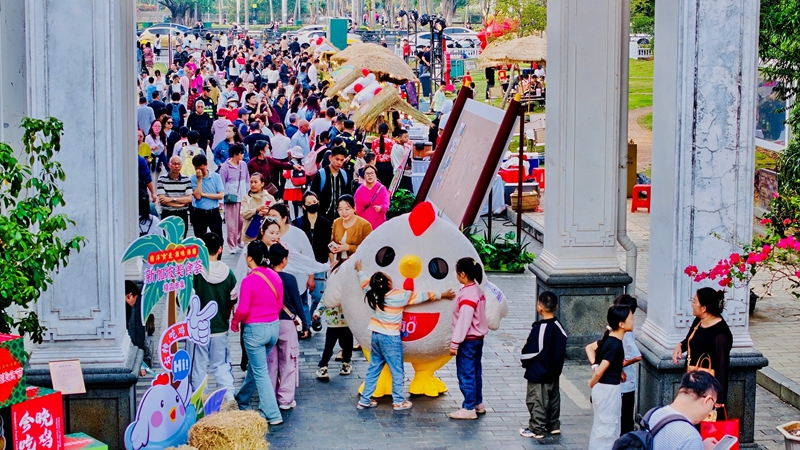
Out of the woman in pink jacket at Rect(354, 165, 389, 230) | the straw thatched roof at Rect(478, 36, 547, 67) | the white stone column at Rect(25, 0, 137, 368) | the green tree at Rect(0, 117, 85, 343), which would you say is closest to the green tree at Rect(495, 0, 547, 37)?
the straw thatched roof at Rect(478, 36, 547, 67)

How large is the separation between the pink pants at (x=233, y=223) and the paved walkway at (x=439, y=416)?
452 centimetres

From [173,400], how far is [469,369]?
266cm

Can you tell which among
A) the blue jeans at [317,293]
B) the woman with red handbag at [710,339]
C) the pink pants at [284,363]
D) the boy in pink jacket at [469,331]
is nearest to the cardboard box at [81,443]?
the pink pants at [284,363]

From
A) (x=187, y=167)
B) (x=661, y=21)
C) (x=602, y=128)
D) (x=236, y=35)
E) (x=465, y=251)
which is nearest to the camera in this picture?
(x=661, y=21)

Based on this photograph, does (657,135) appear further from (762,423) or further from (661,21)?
(762,423)

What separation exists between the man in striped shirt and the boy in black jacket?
22.7 feet

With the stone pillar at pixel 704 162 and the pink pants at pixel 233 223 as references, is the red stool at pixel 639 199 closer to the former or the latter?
the pink pants at pixel 233 223

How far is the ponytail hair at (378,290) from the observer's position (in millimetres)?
10070

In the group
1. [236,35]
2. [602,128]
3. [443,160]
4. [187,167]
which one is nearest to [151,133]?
[187,167]

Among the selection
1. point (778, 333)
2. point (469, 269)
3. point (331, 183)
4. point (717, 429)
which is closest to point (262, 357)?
point (469, 269)

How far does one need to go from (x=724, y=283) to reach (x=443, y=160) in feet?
32.4

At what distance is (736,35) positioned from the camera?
8641mm

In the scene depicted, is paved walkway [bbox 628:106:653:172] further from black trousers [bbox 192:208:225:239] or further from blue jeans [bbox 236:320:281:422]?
blue jeans [bbox 236:320:281:422]

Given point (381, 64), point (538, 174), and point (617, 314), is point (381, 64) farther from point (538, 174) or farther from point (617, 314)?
point (617, 314)
